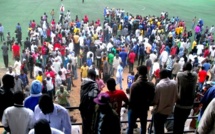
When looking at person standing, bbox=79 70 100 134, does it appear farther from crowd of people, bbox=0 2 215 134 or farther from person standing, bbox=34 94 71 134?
person standing, bbox=34 94 71 134

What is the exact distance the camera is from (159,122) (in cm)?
482

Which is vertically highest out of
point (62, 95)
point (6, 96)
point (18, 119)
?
point (6, 96)

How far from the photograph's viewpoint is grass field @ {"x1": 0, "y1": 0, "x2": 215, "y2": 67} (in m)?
26.9

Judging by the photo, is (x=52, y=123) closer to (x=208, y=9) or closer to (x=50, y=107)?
(x=50, y=107)

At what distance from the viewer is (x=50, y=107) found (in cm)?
370

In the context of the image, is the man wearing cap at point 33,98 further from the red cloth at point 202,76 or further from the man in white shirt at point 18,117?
the red cloth at point 202,76

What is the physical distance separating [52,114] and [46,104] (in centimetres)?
20

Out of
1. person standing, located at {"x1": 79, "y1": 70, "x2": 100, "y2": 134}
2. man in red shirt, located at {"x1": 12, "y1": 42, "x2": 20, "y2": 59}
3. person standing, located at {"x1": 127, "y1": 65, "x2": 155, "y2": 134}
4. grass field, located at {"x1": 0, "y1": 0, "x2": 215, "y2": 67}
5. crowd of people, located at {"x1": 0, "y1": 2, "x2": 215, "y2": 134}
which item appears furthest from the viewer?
grass field, located at {"x1": 0, "y1": 0, "x2": 215, "y2": 67}

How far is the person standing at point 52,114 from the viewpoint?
3680mm

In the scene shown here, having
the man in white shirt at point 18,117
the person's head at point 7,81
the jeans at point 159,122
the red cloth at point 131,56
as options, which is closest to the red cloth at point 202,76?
the red cloth at point 131,56

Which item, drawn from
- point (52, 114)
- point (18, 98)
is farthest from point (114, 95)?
point (18, 98)

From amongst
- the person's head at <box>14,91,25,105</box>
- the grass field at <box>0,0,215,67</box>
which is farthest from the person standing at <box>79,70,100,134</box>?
the grass field at <box>0,0,215,67</box>

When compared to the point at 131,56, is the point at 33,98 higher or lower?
higher

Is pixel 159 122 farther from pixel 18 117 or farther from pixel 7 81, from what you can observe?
pixel 7 81
